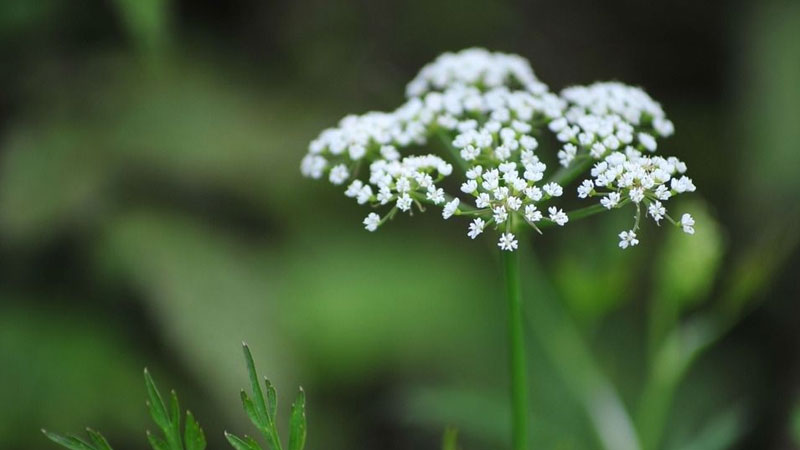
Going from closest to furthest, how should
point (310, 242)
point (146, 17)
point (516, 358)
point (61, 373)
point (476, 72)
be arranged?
point (516, 358) → point (476, 72) → point (146, 17) → point (61, 373) → point (310, 242)

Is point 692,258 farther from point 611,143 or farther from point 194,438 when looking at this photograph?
point 194,438

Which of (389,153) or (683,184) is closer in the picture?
(683,184)

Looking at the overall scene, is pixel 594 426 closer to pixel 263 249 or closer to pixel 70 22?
pixel 263 249

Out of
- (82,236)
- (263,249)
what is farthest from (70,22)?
(263,249)

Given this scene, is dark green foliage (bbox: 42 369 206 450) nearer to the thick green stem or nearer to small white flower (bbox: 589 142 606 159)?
the thick green stem

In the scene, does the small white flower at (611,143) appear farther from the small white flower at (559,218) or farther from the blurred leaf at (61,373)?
the blurred leaf at (61,373)

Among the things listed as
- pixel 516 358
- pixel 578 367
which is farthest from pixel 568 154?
pixel 578 367
